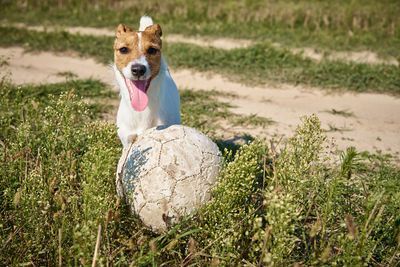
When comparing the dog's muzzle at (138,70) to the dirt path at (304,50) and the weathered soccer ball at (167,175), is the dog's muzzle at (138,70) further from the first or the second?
the dirt path at (304,50)

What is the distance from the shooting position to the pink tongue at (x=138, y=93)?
3.42 m

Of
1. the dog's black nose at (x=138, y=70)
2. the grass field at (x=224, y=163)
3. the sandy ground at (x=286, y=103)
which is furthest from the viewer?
the sandy ground at (x=286, y=103)

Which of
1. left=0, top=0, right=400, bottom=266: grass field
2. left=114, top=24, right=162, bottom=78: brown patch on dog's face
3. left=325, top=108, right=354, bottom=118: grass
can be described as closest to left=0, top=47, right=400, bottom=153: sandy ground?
left=325, top=108, right=354, bottom=118: grass

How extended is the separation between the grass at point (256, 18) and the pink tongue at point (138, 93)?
7.62 metres

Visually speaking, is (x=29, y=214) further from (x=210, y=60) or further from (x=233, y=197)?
(x=210, y=60)

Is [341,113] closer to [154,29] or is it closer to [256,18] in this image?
[154,29]

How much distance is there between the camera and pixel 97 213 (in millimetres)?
2561

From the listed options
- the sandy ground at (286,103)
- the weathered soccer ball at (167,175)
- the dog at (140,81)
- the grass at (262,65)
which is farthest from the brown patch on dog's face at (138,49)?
the grass at (262,65)

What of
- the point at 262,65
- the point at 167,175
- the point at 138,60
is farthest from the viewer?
the point at 262,65

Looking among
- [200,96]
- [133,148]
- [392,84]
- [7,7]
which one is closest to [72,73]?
[200,96]

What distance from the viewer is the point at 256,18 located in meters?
14.2

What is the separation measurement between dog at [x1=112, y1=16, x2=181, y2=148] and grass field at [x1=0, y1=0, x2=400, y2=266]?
300mm

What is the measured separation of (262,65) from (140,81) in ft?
22.2

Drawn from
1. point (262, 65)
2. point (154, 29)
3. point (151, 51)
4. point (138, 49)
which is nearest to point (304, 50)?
point (262, 65)
